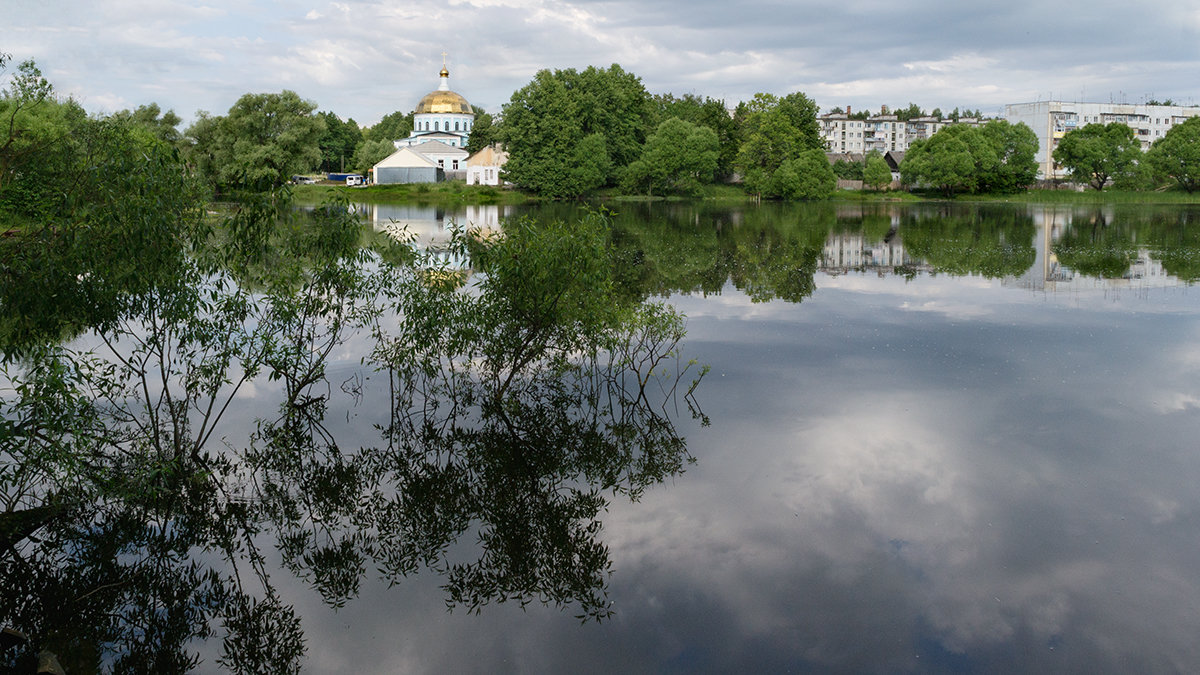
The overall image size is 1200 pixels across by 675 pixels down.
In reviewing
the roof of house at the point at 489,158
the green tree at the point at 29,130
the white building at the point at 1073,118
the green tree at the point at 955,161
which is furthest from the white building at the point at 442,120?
the green tree at the point at 29,130

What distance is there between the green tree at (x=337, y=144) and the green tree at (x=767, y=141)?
212ft

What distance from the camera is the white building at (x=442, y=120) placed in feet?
457

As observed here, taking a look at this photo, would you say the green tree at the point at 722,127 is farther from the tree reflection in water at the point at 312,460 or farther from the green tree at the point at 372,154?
the tree reflection in water at the point at 312,460

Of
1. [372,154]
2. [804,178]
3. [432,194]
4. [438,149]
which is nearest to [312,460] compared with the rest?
[432,194]

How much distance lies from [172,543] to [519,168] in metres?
89.4

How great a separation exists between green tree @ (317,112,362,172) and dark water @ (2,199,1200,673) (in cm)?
12993

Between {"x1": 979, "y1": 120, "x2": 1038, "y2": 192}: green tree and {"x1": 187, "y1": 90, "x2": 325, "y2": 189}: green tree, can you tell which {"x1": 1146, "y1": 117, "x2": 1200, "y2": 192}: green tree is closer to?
{"x1": 979, "y1": 120, "x2": 1038, "y2": 192}: green tree

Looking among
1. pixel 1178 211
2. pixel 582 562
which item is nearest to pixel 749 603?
pixel 582 562

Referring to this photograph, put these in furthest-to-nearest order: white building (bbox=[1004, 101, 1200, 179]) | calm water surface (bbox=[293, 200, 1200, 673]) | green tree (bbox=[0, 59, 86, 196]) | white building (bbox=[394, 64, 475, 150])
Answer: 1. white building (bbox=[1004, 101, 1200, 179])
2. white building (bbox=[394, 64, 475, 150])
3. green tree (bbox=[0, 59, 86, 196])
4. calm water surface (bbox=[293, 200, 1200, 673])

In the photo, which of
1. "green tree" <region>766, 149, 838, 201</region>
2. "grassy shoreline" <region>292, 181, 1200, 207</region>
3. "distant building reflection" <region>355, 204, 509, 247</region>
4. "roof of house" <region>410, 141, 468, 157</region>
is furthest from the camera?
"roof of house" <region>410, 141, 468, 157</region>

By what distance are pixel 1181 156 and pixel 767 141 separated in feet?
152

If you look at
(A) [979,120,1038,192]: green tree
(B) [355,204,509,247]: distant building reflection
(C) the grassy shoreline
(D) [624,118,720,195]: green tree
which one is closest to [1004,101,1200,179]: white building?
(A) [979,120,1038,192]: green tree

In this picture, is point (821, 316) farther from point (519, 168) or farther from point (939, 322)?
point (519, 168)

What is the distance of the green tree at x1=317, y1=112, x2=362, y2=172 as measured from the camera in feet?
470
